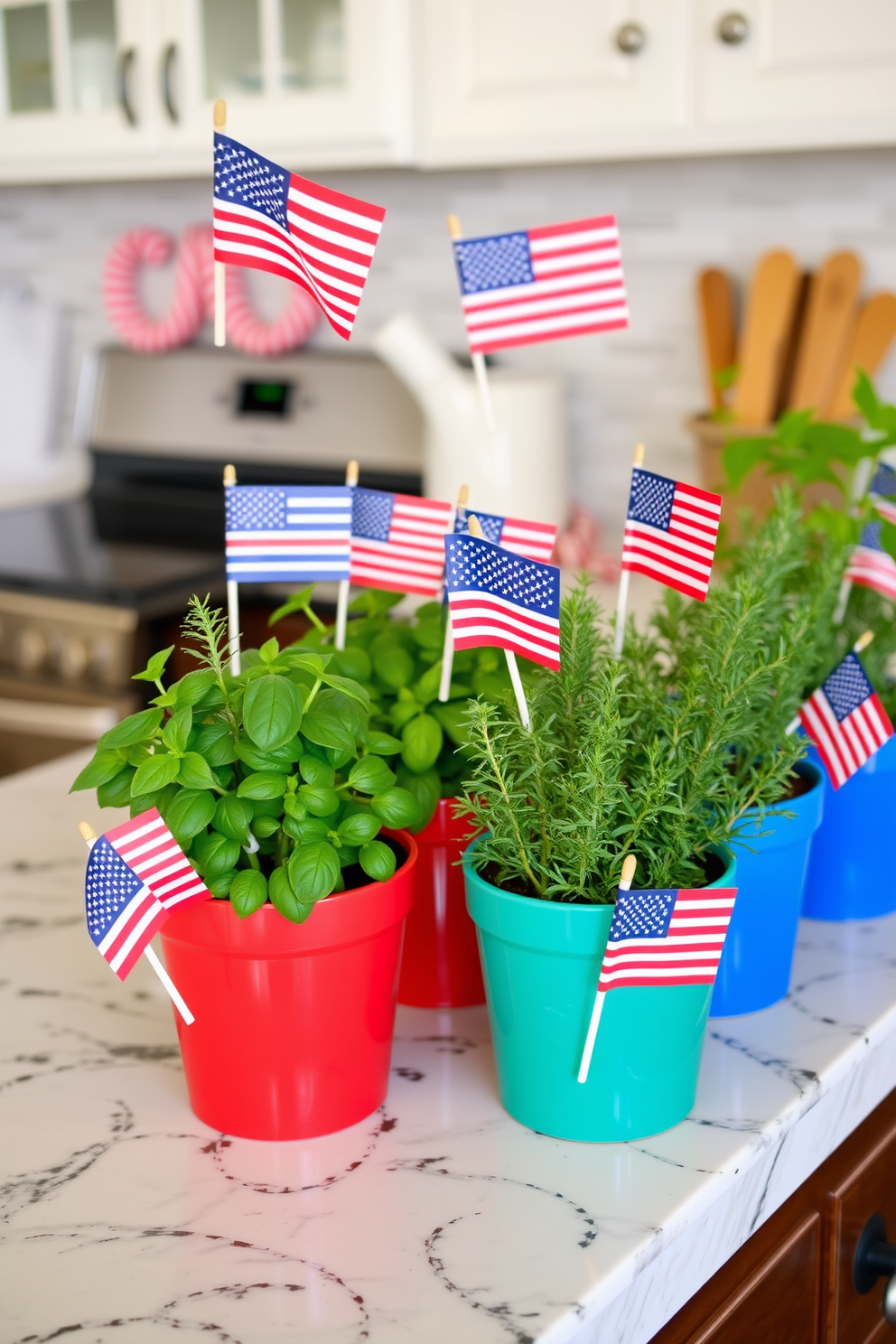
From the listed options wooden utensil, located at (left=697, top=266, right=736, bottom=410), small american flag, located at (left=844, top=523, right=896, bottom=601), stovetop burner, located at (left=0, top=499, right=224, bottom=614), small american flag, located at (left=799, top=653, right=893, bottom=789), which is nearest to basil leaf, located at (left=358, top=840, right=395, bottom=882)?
small american flag, located at (left=799, top=653, right=893, bottom=789)

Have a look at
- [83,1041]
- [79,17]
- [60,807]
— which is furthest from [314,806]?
[79,17]

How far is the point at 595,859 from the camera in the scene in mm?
675

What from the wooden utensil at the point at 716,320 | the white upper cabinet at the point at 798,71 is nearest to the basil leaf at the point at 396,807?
the white upper cabinet at the point at 798,71

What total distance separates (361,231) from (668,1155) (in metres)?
0.55

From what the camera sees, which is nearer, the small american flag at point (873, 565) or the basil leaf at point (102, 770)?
the basil leaf at point (102, 770)

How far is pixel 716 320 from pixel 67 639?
3.93 feet

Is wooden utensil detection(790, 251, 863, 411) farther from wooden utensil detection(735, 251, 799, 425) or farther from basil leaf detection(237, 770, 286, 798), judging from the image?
basil leaf detection(237, 770, 286, 798)

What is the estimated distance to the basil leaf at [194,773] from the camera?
2.17 ft

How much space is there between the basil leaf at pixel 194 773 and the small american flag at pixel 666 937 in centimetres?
21

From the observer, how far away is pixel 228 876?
0.68 meters

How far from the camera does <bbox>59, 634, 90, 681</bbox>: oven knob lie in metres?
2.15

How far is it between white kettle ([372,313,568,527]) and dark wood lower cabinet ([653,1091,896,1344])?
4.58 feet

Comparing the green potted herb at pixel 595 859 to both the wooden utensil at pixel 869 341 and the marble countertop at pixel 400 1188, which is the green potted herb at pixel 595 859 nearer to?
the marble countertop at pixel 400 1188

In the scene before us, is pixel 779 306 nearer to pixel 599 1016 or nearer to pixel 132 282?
pixel 132 282
